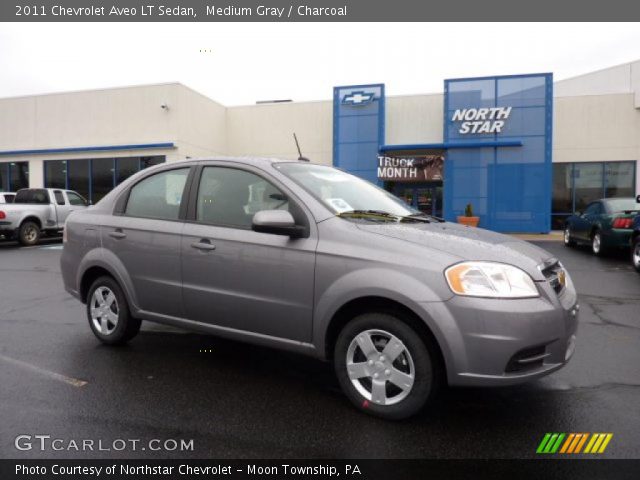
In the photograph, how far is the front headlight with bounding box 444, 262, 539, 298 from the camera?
9.55ft

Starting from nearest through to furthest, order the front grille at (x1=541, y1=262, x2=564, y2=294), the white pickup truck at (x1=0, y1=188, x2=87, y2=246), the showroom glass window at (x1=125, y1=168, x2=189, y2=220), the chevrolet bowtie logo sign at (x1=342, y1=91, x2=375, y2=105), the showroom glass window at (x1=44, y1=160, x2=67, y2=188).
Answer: the front grille at (x1=541, y1=262, x2=564, y2=294), the showroom glass window at (x1=125, y1=168, x2=189, y2=220), the white pickup truck at (x1=0, y1=188, x2=87, y2=246), the chevrolet bowtie logo sign at (x1=342, y1=91, x2=375, y2=105), the showroom glass window at (x1=44, y1=160, x2=67, y2=188)

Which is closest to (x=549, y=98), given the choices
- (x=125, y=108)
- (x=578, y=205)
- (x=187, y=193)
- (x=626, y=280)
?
(x=578, y=205)

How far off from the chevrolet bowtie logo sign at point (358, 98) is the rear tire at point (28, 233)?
13756 millimetres

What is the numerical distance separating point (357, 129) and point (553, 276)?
20.2 m

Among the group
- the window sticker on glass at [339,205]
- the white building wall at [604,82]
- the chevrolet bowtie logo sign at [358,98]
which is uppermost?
the white building wall at [604,82]

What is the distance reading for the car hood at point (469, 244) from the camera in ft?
10.1

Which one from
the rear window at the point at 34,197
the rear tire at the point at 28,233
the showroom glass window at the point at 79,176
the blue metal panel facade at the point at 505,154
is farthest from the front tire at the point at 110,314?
the showroom glass window at the point at 79,176

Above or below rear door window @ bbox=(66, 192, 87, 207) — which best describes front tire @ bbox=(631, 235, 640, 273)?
below

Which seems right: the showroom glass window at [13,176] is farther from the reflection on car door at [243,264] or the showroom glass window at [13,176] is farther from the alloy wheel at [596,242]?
the alloy wheel at [596,242]

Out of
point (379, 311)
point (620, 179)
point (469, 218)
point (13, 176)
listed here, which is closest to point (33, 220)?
point (13, 176)

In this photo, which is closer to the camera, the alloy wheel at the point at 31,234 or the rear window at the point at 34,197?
the alloy wheel at the point at 31,234

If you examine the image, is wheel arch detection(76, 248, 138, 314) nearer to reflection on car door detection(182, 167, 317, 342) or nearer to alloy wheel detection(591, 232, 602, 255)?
reflection on car door detection(182, 167, 317, 342)

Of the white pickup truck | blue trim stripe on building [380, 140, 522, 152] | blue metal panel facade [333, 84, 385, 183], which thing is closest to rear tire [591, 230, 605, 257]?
blue trim stripe on building [380, 140, 522, 152]

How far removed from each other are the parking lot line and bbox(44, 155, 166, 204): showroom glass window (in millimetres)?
18788
